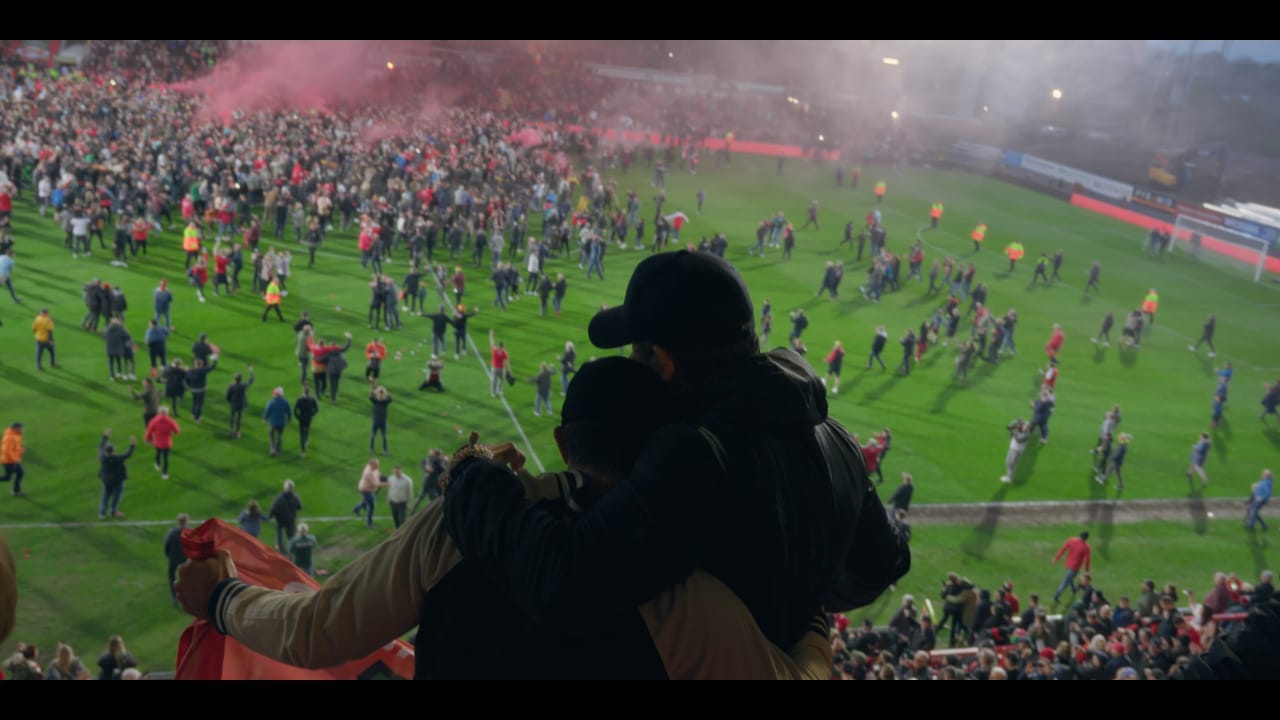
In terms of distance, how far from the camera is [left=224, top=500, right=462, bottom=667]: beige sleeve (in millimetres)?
2068

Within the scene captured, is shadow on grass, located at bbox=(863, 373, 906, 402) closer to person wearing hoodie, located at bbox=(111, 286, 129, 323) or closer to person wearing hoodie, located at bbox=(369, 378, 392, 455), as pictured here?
person wearing hoodie, located at bbox=(369, 378, 392, 455)

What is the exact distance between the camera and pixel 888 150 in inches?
2285

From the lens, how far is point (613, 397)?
6.98 ft

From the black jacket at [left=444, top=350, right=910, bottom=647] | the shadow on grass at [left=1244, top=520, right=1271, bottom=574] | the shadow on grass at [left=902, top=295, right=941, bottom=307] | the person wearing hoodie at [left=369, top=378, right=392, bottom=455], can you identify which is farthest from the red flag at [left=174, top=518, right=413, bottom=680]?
the shadow on grass at [left=902, top=295, right=941, bottom=307]

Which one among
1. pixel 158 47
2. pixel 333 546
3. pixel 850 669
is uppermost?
pixel 158 47

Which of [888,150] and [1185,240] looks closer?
[1185,240]

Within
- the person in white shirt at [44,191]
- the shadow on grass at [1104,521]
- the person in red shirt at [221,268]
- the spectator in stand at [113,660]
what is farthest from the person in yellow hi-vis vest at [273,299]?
the shadow on grass at [1104,521]

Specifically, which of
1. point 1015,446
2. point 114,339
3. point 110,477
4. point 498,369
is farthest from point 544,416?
point 1015,446

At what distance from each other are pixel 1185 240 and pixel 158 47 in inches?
1737

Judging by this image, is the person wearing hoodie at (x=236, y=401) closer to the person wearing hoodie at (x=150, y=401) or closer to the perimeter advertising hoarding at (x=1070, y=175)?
the person wearing hoodie at (x=150, y=401)

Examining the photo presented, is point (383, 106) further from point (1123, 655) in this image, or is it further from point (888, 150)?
point (1123, 655)

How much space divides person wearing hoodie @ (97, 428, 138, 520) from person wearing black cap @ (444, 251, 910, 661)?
15.4 metres

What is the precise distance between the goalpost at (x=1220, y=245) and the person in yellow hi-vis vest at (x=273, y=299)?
35077mm
